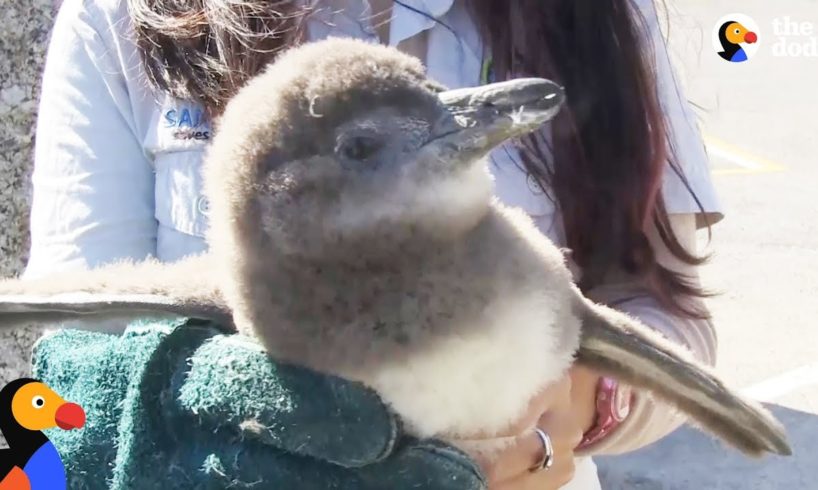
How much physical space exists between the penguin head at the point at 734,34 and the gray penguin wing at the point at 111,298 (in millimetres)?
3670

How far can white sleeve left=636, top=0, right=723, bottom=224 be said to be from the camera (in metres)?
1.31

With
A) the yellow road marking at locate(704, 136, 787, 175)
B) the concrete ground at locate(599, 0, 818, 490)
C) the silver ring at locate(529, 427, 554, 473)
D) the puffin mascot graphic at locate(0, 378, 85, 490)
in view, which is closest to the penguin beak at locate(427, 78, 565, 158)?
the silver ring at locate(529, 427, 554, 473)

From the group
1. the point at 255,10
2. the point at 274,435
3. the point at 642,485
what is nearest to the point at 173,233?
the point at 255,10

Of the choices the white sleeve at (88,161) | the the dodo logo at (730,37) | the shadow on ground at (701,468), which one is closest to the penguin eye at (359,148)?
the white sleeve at (88,161)

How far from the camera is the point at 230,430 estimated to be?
923mm

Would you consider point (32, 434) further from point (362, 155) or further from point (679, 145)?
point (679, 145)

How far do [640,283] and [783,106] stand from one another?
5.84 metres

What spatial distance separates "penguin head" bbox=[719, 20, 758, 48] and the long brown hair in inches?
126

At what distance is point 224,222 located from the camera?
0.94m

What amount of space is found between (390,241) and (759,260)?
3810 millimetres

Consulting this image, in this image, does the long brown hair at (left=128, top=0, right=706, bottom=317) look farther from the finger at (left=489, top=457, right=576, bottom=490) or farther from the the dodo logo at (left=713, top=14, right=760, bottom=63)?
the the dodo logo at (left=713, top=14, right=760, bottom=63)

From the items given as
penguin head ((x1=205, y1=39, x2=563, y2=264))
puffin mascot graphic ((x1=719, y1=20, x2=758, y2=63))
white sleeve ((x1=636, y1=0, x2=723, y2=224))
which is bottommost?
puffin mascot graphic ((x1=719, y1=20, x2=758, y2=63))

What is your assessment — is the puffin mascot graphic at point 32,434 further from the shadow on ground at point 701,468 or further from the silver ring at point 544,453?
the shadow on ground at point 701,468

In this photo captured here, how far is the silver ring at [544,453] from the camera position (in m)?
1.05
